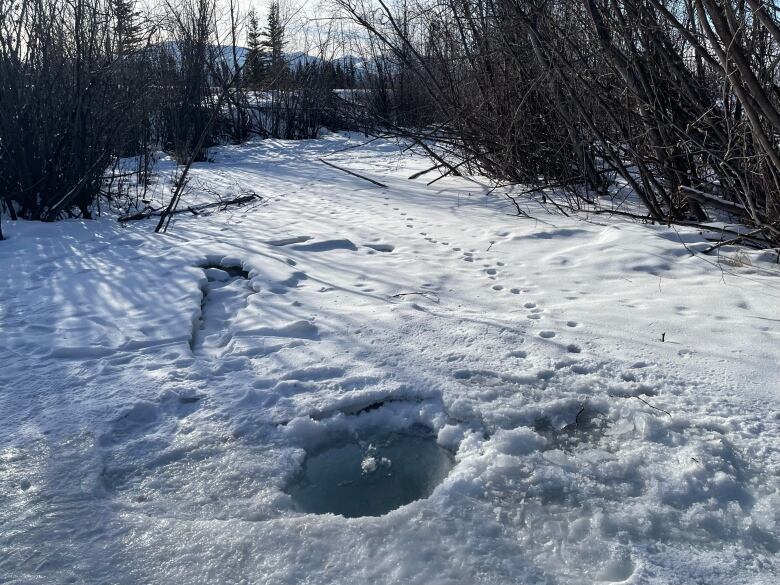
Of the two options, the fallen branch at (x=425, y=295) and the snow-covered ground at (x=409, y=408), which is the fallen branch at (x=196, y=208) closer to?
the snow-covered ground at (x=409, y=408)

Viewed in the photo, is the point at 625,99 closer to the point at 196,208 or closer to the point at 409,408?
the point at 409,408

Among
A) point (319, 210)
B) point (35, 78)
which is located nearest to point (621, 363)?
point (319, 210)

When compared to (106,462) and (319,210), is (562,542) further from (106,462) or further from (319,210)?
(319,210)

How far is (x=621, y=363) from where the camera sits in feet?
7.98

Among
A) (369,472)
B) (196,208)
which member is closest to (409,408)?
(369,472)

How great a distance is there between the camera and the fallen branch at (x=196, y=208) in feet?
19.0

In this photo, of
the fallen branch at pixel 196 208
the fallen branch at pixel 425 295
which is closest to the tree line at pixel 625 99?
the fallen branch at pixel 425 295

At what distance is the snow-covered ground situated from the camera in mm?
1550

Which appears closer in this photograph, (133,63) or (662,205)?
(662,205)

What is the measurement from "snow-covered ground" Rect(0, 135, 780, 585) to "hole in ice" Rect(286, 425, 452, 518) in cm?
6

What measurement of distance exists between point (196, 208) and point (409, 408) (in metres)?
4.59

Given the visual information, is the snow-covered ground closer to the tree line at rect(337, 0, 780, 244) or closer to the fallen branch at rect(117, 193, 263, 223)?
the tree line at rect(337, 0, 780, 244)

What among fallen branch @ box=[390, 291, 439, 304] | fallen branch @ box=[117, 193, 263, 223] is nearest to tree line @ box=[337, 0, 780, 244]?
fallen branch @ box=[390, 291, 439, 304]

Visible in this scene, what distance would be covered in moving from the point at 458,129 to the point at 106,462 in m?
5.70
